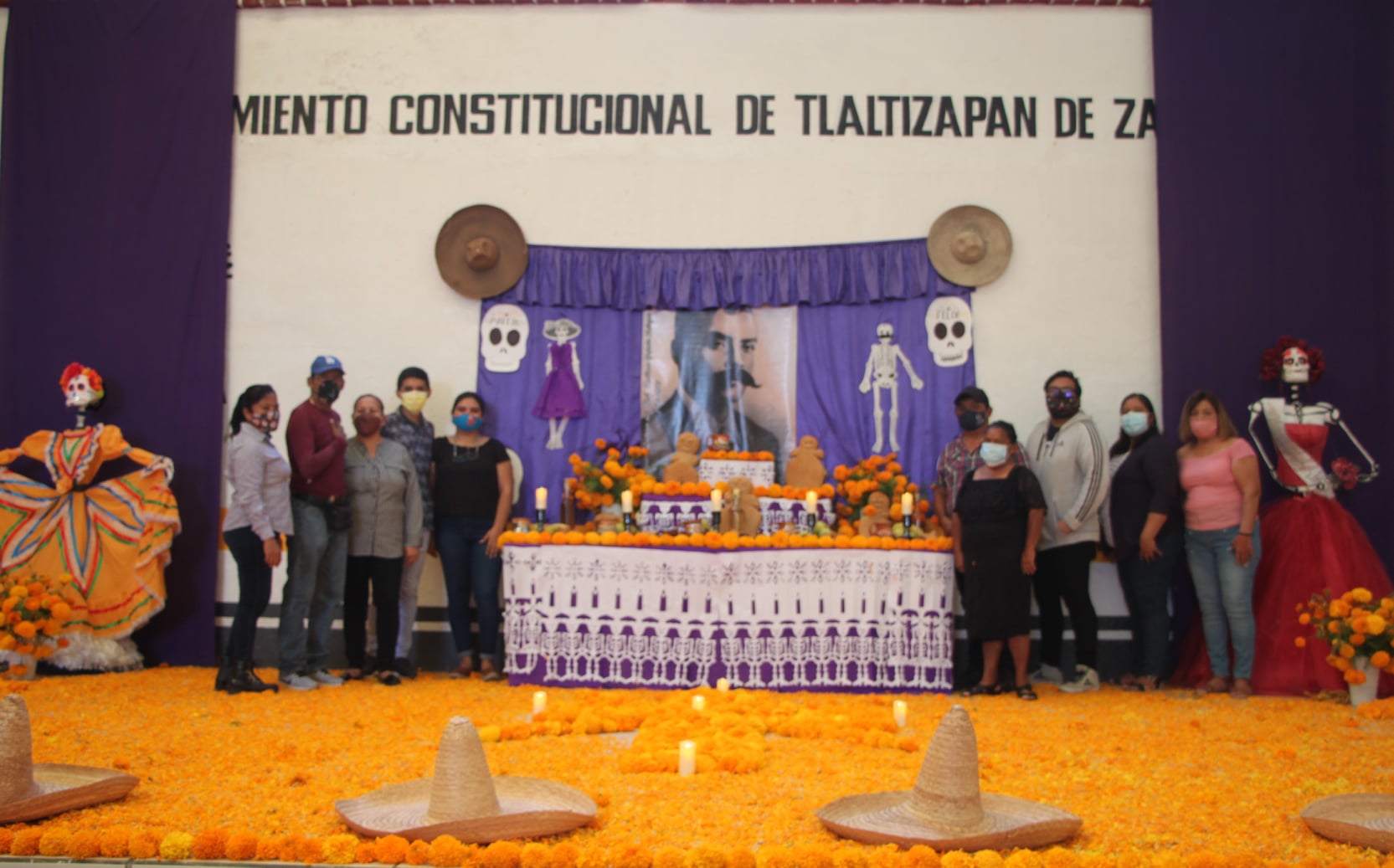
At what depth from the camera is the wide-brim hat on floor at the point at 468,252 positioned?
6.60 metres

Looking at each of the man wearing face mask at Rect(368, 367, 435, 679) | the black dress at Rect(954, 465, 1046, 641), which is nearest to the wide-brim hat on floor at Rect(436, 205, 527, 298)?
the man wearing face mask at Rect(368, 367, 435, 679)

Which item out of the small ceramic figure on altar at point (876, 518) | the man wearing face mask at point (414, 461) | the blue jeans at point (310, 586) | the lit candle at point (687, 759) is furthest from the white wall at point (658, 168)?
the lit candle at point (687, 759)

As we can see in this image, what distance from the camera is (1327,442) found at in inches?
242

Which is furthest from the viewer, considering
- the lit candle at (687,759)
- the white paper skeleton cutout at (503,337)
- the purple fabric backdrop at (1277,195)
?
the white paper skeleton cutout at (503,337)

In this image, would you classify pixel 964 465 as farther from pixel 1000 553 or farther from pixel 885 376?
pixel 885 376

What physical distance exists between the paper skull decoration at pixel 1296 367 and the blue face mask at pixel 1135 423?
916 mm

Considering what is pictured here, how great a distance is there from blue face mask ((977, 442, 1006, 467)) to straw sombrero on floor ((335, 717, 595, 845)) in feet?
10.8

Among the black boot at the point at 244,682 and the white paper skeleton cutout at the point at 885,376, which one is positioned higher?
the white paper skeleton cutout at the point at 885,376

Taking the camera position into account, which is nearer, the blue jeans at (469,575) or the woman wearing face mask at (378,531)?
the woman wearing face mask at (378,531)

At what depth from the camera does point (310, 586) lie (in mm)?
5316

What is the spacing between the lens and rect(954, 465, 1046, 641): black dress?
17.5ft

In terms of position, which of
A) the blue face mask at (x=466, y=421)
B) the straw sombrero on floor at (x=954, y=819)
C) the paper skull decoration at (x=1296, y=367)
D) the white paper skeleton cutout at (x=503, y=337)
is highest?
the white paper skeleton cutout at (x=503, y=337)

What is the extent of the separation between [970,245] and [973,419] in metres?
1.31

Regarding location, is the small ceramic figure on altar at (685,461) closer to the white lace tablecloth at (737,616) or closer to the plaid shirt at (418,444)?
the white lace tablecloth at (737,616)
